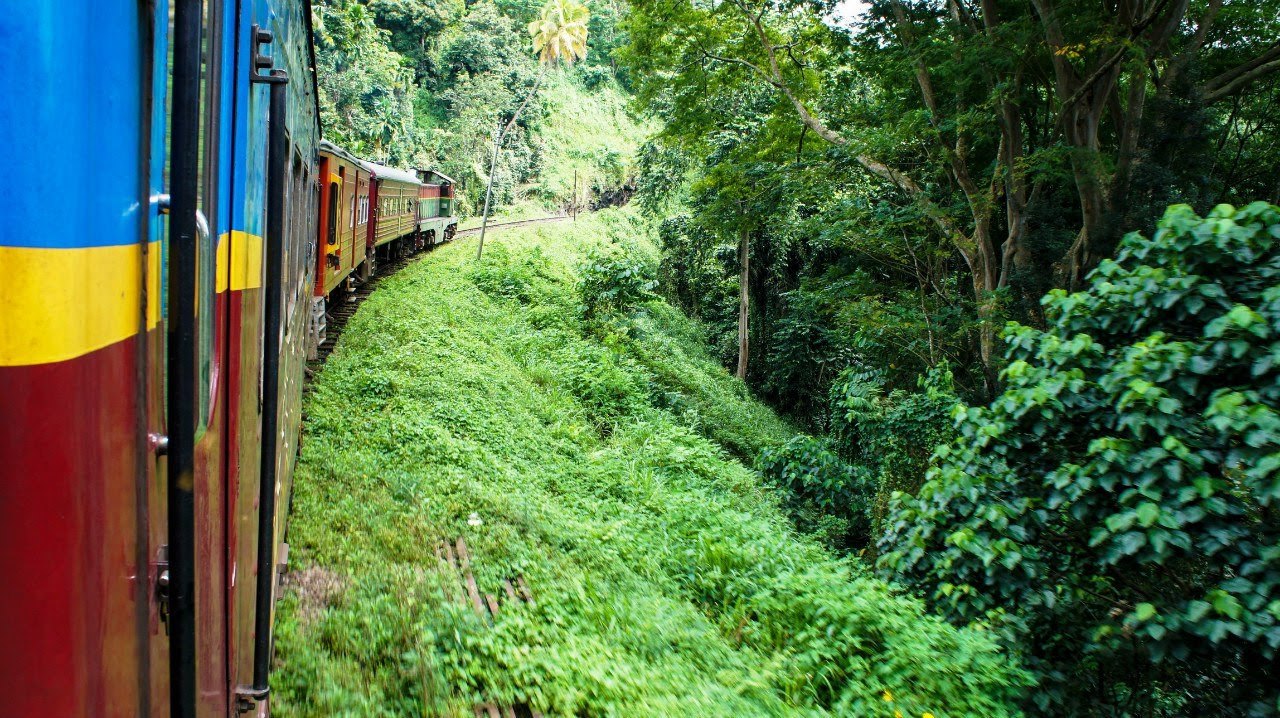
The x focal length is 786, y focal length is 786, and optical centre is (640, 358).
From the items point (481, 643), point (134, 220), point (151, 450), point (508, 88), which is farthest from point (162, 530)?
point (508, 88)

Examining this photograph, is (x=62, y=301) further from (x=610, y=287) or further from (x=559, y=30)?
(x=559, y=30)

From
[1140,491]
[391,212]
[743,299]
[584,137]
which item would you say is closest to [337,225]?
[391,212]

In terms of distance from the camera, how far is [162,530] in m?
1.23

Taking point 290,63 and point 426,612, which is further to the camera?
point 426,612

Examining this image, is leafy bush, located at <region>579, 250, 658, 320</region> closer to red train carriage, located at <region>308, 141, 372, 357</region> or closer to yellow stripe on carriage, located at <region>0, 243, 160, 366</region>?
red train carriage, located at <region>308, 141, 372, 357</region>

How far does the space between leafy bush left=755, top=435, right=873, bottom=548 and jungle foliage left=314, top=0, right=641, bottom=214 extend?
719 inches

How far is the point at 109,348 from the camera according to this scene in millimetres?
1008

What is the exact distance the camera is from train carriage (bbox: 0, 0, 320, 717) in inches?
33.3

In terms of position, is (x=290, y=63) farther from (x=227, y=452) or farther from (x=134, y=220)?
(x=134, y=220)

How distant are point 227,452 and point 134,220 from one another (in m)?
1.02

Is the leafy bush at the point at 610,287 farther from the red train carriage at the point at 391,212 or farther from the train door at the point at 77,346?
the train door at the point at 77,346

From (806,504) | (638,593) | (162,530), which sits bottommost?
→ (806,504)

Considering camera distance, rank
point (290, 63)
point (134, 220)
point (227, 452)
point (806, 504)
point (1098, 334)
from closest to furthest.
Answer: point (134, 220), point (227, 452), point (290, 63), point (1098, 334), point (806, 504)

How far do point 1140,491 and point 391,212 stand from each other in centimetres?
1638
